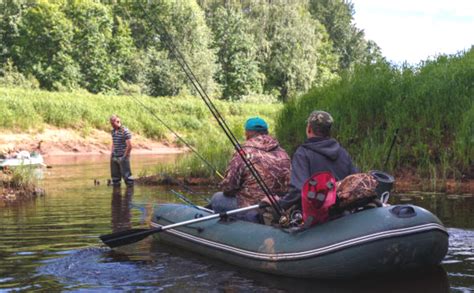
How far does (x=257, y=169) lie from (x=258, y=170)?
0.02 meters

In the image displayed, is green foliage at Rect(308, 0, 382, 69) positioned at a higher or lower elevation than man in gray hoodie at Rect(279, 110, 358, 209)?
higher

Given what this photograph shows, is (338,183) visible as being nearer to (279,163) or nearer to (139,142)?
(279,163)

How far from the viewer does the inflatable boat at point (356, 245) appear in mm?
5785

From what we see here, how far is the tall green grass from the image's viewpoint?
1305 cm

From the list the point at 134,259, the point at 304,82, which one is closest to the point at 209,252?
the point at 134,259

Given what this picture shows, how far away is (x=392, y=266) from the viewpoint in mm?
5871

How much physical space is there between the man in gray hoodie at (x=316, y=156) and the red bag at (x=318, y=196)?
0.24 meters

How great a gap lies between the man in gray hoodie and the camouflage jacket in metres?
0.80

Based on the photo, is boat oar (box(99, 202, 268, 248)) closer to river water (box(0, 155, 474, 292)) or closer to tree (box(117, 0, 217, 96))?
river water (box(0, 155, 474, 292))

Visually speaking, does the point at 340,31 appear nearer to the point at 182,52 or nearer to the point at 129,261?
the point at 182,52

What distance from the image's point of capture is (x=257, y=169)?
274 inches

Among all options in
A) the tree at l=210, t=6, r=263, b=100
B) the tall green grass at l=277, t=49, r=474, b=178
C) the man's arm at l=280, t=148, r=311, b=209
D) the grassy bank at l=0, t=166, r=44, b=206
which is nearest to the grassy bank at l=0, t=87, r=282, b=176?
the tall green grass at l=277, t=49, r=474, b=178

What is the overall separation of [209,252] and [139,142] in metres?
25.8

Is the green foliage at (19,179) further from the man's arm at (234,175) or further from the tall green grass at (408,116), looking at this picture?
the man's arm at (234,175)
